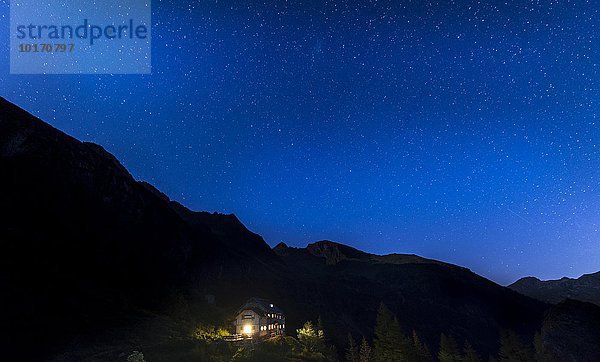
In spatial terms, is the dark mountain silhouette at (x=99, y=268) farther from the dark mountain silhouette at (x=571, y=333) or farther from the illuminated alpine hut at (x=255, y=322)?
the illuminated alpine hut at (x=255, y=322)

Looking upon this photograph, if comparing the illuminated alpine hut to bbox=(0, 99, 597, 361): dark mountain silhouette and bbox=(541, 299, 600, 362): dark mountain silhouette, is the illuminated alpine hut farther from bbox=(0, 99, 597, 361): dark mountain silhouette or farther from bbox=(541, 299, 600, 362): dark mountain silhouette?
bbox=(541, 299, 600, 362): dark mountain silhouette

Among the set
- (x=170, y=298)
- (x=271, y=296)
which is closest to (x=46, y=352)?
(x=170, y=298)

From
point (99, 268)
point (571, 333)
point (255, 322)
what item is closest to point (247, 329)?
point (255, 322)

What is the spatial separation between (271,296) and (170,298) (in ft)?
215

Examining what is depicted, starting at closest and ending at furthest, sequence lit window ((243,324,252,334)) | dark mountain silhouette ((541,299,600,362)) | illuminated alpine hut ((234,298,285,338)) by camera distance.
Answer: dark mountain silhouette ((541,299,600,362)) → lit window ((243,324,252,334)) → illuminated alpine hut ((234,298,285,338))

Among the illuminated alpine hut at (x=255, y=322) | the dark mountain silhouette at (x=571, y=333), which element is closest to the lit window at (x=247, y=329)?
the illuminated alpine hut at (x=255, y=322)

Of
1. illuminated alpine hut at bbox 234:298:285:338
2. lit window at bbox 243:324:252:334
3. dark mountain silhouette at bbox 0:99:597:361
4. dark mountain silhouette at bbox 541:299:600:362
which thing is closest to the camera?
dark mountain silhouette at bbox 541:299:600:362

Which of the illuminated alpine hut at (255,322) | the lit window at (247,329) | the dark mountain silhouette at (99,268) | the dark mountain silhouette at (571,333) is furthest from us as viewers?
the illuminated alpine hut at (255,322)

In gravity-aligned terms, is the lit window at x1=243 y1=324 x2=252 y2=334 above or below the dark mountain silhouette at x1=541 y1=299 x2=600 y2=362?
below

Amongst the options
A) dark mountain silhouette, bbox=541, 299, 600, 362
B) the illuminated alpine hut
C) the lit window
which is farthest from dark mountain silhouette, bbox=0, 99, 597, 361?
the lit window

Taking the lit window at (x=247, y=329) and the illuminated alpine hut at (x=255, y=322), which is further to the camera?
the illuminated alpine hut at (x=255, y=322)

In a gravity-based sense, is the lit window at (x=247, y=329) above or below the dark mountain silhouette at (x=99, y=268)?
below

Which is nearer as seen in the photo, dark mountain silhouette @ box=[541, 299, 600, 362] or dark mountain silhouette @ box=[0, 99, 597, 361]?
dark mountain silhouette @ box=[541, 299, 600, 362]

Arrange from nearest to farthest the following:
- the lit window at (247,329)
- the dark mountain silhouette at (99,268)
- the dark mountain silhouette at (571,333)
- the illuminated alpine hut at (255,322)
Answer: the dark mountain silhouette at (571,333) → the dark mountain silhouette at (99,268) → the lit window at (247,329) → the illuminated alpine hut at (255,322)
